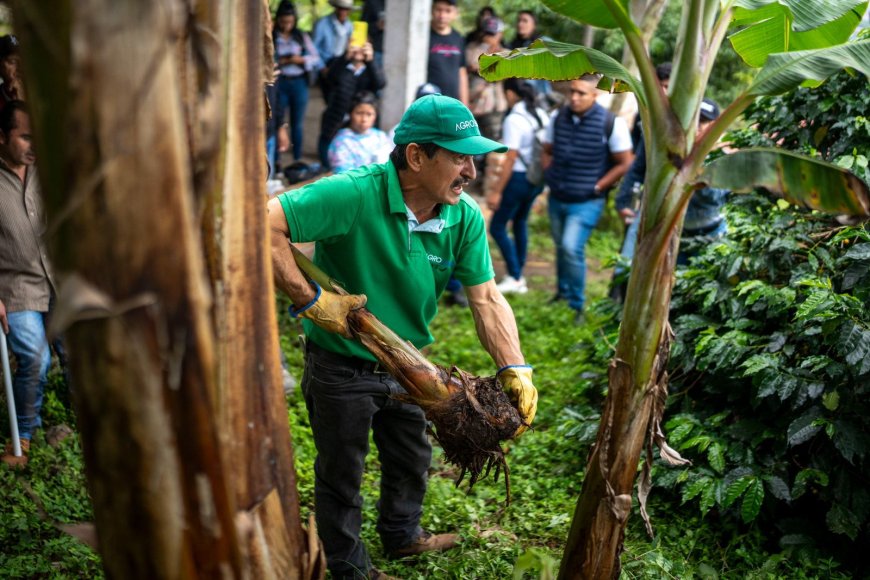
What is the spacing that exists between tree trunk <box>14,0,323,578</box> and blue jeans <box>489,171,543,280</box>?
6.28 metres

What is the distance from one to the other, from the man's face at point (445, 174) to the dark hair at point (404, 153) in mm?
15

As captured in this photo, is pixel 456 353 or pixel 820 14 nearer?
pixel 820 14

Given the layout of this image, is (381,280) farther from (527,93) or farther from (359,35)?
(359,35)

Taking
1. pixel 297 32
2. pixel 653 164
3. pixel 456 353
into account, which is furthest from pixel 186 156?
pixel 297 32

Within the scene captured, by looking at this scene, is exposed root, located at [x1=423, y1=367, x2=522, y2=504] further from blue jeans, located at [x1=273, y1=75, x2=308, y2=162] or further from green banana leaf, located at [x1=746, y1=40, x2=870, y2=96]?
blue jeans, located at [x1=273, y1=75, x2=308, y2=162]

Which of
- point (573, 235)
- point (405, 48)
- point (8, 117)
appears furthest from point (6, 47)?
point (573, 235)

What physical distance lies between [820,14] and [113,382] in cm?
291

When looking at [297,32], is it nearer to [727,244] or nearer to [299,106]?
[299,106]

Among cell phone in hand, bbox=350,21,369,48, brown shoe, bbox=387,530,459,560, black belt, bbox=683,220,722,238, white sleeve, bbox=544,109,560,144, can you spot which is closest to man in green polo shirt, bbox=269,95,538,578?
brown shoe, bbox=387,530,459,560

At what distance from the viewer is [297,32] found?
881 centimetres

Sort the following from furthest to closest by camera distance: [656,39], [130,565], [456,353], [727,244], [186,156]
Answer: [656,39], [456,353], [727,244], [130,565], [186,156]

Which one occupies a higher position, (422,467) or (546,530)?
(422,467)

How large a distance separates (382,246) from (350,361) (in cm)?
52

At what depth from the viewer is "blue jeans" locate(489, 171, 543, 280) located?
824cm
